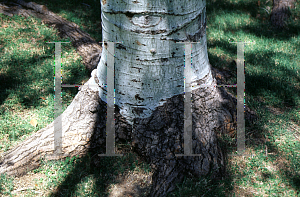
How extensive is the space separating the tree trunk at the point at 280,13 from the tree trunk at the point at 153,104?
3.51 metres

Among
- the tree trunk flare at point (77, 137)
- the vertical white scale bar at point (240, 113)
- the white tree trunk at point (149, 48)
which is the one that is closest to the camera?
the white tree trunk at point (149, 48)

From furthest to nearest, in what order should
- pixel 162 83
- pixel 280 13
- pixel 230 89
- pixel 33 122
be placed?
pixel 280 13
pixel 230 89
pixel 33 122
pixel 162 83

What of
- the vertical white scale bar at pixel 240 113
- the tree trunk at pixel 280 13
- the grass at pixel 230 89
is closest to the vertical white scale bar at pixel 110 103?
the grass at pixel 230 89

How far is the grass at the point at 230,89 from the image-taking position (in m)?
2.43

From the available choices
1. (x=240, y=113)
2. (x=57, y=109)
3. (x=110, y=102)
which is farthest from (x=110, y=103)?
(x=240, y=113)

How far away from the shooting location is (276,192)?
237 cm

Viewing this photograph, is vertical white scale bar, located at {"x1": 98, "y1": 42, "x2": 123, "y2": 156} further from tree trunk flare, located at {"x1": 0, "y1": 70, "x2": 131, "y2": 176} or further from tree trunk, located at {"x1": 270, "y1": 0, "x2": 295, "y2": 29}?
tree trunk, located at {"x1": 270, "y1": 0, "x2": 295, "y2": 29}

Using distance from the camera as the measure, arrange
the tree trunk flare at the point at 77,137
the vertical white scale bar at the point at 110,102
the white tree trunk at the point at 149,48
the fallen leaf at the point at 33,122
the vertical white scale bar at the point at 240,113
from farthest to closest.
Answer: the fallen leaf at the point at 33,122 < the vertical white scale bar at the point at 240,113 < the tree trunk flare at the point at 77,137 < the vertical white scale bar at the point at 110,102 < the white tree trunk at the point at 149,48

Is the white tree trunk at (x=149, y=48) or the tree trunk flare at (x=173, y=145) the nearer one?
the white tree trunk at (x=149, y=48)

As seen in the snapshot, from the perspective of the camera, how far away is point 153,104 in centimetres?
234

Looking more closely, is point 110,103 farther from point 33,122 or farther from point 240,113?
point 240,113

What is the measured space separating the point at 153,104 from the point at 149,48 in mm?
521

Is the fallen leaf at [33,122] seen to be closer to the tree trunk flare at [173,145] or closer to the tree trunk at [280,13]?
the tree trunk flare at [173,145]

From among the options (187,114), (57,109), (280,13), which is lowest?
(57,109)
